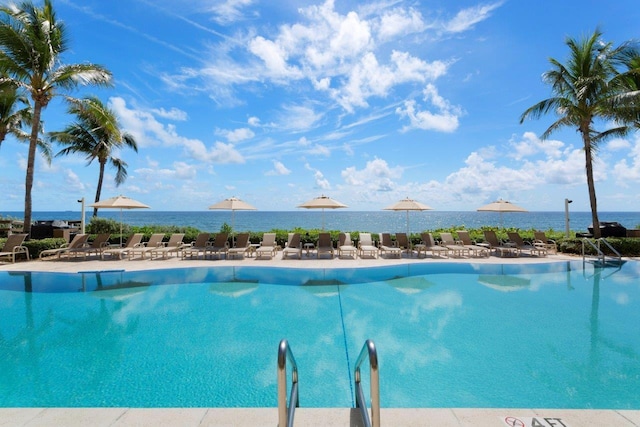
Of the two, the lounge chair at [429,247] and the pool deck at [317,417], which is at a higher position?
the lounge chair at [429,247]

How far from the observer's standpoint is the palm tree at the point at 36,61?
1155 cm

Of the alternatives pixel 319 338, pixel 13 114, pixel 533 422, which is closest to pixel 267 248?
pixel 319 338

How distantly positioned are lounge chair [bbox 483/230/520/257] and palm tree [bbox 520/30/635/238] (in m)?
3.35

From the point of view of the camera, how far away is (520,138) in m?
19.2

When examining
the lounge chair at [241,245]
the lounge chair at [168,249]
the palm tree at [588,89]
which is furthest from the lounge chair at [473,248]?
the lounge chair at [168,249]

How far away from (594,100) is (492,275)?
933cm

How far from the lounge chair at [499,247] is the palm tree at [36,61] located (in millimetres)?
16763

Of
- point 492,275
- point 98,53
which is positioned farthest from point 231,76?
point 492,275

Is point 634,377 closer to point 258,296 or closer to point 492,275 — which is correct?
point 492,275

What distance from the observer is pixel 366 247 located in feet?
43.4

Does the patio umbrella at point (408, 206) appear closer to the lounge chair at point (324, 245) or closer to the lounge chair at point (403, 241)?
the lounge chair at point (403, 241)

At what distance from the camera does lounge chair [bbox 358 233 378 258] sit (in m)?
12.9

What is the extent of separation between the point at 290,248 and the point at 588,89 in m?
13.6

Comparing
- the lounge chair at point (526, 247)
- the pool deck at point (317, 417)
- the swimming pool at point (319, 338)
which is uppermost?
the lounge chair at point (526, 247)
